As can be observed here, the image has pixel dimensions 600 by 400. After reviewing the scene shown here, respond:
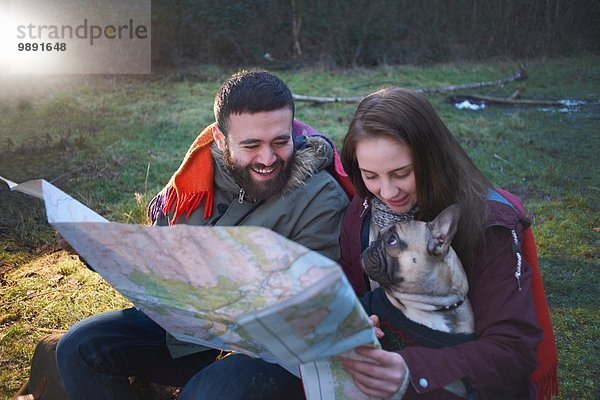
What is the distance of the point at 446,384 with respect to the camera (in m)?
2.02

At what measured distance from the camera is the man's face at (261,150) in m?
2.76

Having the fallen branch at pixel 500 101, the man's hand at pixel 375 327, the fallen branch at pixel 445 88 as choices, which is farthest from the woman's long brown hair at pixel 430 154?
the fallen branch at pixel 445 88

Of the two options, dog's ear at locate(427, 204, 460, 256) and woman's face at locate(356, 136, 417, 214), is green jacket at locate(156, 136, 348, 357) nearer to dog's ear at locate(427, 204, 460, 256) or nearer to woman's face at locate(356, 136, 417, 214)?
woman's face at locate(356, 136, 417, 214)

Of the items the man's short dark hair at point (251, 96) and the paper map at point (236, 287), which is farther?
the man's short dark hair at point (251, 96)

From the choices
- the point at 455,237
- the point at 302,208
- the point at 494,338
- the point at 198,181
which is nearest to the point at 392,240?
the point at 455,237

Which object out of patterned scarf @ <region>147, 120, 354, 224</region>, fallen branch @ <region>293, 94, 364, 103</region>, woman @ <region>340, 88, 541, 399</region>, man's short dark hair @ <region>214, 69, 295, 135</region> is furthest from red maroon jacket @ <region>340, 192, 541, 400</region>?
fallen branch @ <region>293, 94, 364, 103</region>

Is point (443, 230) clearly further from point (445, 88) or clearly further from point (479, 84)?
point (479, 84)

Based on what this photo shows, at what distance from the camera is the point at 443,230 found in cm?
216

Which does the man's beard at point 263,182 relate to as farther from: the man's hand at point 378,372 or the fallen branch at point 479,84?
the fallen branch at point 479,84

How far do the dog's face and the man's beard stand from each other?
2.20ft

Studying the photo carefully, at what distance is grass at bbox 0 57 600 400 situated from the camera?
3916 mm

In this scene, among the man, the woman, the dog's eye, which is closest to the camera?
the woman

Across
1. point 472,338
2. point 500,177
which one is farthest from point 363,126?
point 500,177

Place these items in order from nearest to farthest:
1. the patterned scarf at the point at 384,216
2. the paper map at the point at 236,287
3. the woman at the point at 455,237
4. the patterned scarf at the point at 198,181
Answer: the paper map at the point at 236,287 → the woman at the point at 455,237 → the patterned scarf at the point at 384,216 → the patterned scarf at the point at 198,181
